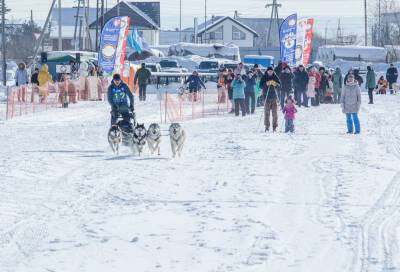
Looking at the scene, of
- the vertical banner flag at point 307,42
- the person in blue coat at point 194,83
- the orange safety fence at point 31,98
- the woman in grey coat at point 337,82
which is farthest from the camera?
the vertical banner flag at point 307,42

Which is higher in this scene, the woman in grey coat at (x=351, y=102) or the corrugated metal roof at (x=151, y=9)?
the corrugated metal roof at (x=151, y=9)

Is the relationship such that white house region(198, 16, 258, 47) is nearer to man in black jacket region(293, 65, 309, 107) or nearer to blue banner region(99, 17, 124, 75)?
blue banner region(99, 17, 124, 75)

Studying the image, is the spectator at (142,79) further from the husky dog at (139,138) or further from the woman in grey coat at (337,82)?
the husky dog at (139,138)

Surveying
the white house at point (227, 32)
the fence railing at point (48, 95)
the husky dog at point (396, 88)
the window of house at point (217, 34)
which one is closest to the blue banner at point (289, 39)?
the fence railing at point (48, 95)

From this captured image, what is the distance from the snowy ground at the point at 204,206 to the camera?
7.98 meters

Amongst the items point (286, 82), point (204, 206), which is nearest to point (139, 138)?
point (204, 206)

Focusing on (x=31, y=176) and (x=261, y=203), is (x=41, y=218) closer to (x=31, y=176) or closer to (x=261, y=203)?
(x=261, y=203)

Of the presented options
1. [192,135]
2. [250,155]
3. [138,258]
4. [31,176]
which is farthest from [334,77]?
[138,258]

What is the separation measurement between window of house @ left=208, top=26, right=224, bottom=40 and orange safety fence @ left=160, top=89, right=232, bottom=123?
7316 centimetres

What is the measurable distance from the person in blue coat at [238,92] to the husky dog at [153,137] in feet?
36.6

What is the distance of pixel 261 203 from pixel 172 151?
5.12 metres

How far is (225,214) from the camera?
10102mm

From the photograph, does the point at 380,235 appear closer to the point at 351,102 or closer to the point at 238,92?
the point at 351,102

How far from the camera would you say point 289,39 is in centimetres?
3597
